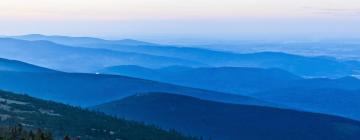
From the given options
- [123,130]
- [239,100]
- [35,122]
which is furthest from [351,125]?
[35,122]

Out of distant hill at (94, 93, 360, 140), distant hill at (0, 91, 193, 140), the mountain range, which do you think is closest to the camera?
distant hill at (0, 91, 193, 140)

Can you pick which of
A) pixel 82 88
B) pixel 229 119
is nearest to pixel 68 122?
pixel 229 119

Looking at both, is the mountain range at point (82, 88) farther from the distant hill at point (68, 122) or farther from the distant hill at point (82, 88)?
the distant hill at point (68, 122)

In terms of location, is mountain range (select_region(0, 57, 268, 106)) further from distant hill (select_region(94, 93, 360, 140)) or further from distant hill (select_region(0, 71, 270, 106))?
distant hill (select_region(94, 93, 360, 140))

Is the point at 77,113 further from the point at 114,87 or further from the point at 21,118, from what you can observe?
the point at 114,87

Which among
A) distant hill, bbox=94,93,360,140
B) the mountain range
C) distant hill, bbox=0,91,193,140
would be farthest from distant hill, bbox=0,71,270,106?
distant hill, bbox=0,91,193,140

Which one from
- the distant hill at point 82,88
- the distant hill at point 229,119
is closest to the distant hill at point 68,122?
the distant hill at point 229,119

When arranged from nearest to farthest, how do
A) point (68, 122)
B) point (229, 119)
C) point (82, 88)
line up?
point (68, 122), point (229, 119), point (82, 88)

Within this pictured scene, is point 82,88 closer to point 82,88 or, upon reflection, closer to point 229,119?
point 82,88
